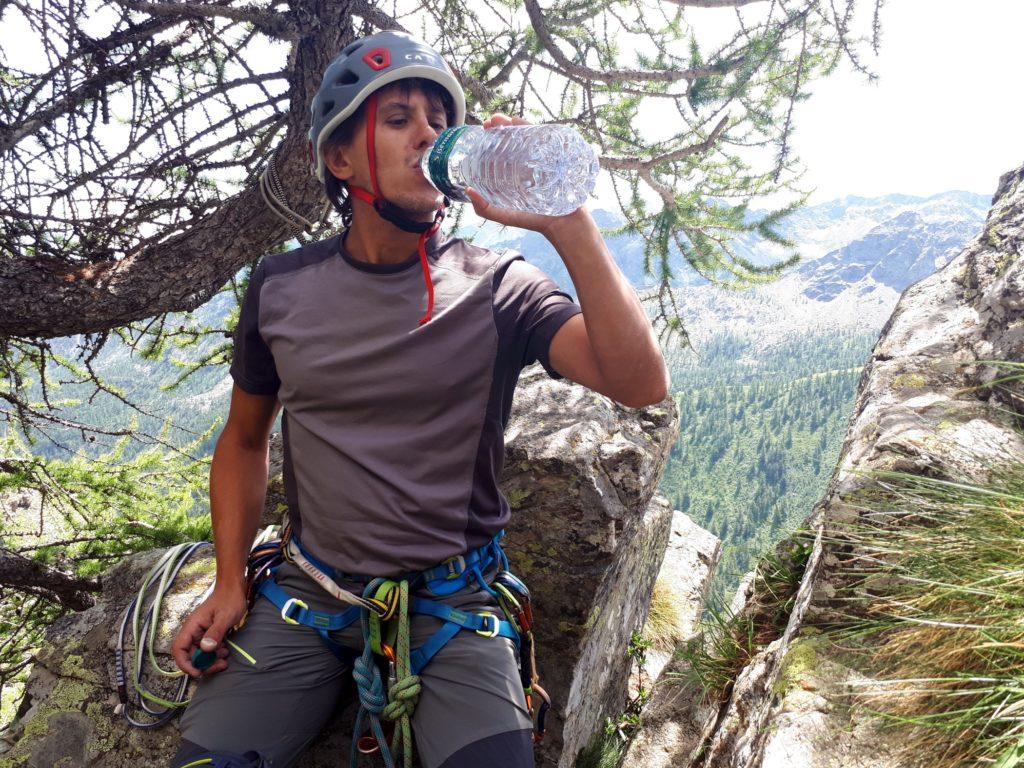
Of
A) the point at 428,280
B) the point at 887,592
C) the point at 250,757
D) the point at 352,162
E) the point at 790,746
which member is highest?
the point at 352,162

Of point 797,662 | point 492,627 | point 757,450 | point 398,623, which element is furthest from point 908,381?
point 757,450

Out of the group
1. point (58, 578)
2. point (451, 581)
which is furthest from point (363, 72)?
point (58, 578)

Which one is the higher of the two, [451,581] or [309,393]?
[309,393]

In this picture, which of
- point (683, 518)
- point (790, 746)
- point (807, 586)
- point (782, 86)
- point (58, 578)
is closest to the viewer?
point (790, 746)

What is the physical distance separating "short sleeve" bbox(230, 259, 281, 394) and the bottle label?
92 centimetres

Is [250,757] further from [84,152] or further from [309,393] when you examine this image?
[84,152]

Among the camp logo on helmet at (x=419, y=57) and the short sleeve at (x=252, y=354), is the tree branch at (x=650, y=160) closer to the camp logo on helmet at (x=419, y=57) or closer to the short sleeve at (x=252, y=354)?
the camp logo on helmet at (x=419, y=57)

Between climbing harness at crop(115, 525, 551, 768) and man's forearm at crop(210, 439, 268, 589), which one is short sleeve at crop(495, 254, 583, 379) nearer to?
climbing harness at crop(115, 525, 551, 768)

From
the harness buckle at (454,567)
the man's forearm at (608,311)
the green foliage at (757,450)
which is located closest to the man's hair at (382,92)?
the man's forearm at (608,311)

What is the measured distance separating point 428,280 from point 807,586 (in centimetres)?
204

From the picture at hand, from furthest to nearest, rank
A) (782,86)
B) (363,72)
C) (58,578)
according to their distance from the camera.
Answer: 1. (782,86)
2. (58,578)
3. (363,72)

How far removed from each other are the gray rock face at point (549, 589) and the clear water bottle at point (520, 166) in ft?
6.09

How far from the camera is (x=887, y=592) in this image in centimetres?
222

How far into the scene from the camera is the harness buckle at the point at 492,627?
2.12 m
